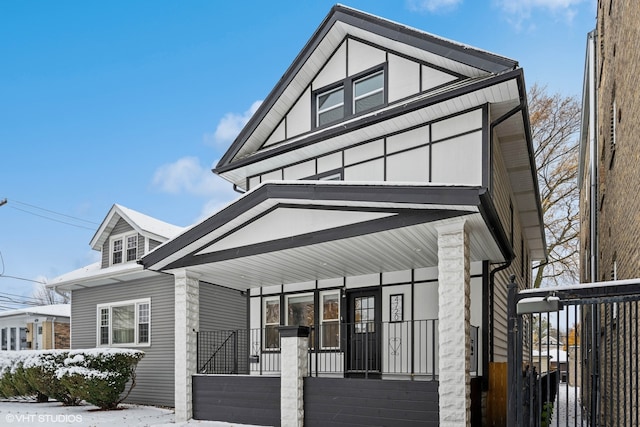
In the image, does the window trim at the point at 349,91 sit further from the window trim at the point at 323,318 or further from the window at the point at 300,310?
the window at the point at 300,310

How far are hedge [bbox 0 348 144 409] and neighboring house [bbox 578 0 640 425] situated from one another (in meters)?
10.9

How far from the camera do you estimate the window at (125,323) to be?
53.1ft

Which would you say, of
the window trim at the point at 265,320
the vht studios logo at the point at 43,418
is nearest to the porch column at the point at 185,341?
the window trim at the point at 265,320

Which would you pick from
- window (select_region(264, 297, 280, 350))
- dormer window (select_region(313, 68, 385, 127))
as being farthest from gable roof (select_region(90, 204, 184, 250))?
dormer window (select_region(313, 68, 385, 127))

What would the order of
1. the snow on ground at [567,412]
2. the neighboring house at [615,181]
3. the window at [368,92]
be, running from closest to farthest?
the snow on ground at [567,412] → the neighboring house at [615,181] → the window at [368,92]

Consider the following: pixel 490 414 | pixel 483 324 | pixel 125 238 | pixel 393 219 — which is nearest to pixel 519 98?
pixel 393 219

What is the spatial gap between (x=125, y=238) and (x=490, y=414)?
1205cm

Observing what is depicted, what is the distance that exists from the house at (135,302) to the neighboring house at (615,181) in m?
10.5

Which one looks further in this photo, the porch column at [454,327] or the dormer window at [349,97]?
the dormer window at [349,97]

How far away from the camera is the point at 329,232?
30.4 ft

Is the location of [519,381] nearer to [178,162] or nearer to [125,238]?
[125,238]

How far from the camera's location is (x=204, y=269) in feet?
38.9

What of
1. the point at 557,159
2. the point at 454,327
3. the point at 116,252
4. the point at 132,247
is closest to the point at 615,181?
the point at 454,327

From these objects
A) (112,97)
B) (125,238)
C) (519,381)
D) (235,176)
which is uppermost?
(112,97)
